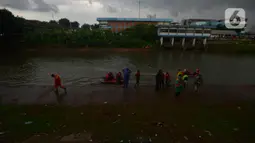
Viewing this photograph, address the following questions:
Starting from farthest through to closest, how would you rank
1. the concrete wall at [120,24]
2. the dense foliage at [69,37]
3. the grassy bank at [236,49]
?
the concrete wall at [120,24], the dense foliage at [69,37], the grassy bank at [236,49]

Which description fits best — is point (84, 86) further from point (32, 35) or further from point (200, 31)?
point (200, 31)

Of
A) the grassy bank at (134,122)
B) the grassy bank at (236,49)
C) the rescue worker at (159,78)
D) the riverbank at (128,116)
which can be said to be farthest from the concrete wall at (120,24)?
the grassy bank at (134,122)

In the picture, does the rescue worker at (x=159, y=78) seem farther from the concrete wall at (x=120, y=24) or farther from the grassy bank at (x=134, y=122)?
the concrete wall at (x=120, y=24)

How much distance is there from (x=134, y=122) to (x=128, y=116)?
0.57 m

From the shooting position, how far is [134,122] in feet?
23.4

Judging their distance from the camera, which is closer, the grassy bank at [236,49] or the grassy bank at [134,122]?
the grassy bank at [134,122]

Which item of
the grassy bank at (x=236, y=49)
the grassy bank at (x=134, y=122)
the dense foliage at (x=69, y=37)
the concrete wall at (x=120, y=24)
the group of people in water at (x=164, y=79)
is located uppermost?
the concrete wall at (x=120, y=24)

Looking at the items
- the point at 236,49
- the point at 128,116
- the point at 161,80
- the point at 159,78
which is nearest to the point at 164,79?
the point at 161,80

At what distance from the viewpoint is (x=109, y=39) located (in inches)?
1786

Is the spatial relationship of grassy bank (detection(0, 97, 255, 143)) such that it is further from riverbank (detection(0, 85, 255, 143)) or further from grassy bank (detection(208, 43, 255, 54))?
grassy bank (detection(208, 43, 255, 54))

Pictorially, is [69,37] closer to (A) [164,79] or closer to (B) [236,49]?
(A) [164,79]

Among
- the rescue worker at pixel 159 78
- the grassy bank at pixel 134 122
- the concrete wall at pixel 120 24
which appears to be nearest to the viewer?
the grassy bank at pixel 134 122

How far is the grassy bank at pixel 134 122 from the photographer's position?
615 cm

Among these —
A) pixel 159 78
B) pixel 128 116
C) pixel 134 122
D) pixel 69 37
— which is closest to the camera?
pixel 134 122
